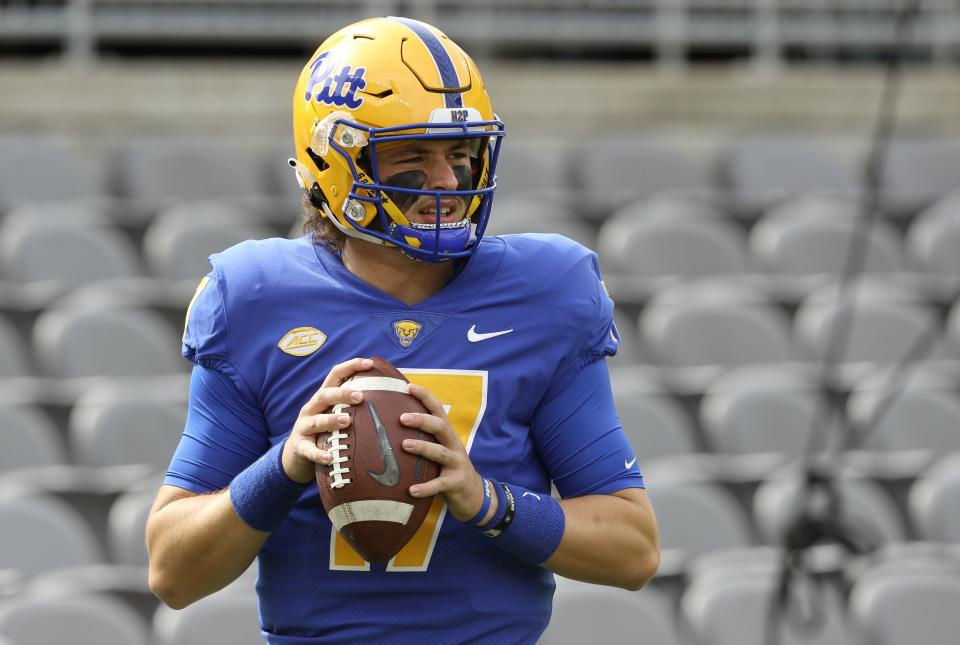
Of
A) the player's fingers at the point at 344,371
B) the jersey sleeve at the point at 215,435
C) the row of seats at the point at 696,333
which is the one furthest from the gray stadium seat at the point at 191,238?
the player's fingers at the point at 344,371

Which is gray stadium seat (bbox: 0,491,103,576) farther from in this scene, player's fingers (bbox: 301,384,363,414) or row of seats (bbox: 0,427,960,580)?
player's fingers (bbox: 301,384,363,414)

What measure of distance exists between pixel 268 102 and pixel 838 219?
118 inches

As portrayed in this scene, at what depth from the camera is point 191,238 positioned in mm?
5883

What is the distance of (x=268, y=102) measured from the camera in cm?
734

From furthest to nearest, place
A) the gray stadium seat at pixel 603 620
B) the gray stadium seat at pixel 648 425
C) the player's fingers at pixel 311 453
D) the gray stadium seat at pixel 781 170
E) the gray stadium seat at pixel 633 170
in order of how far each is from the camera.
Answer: the gray stadium seat at pixel 781 170, the gray stadium seat at pixel 633 170, the gray stadium seat at pixel 648 425, the gray stadium seat at pixel 603 620, the player's fingers at pixel 311 453

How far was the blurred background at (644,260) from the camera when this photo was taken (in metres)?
3.99

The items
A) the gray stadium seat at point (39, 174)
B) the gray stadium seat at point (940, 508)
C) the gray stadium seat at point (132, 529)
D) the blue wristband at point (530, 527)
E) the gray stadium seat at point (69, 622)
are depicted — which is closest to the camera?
the blue wristband at point (530, 527)

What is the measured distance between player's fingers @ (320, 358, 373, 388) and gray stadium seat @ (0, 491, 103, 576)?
2.45 m

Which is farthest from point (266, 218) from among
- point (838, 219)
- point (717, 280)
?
point (838, 219)

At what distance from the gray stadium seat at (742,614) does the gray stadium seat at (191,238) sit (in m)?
2.60

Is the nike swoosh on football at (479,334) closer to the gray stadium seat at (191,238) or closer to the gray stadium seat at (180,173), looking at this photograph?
the gray stadium seat at (191,238)

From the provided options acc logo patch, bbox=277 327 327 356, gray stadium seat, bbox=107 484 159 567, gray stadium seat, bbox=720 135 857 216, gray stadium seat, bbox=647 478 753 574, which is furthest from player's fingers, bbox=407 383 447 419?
gray stadium seat, bbox=720 135 857 216

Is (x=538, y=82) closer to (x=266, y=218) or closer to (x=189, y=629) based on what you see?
(x=266, y=218)

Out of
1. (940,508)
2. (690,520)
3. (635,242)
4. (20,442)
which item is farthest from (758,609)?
(635,242)
